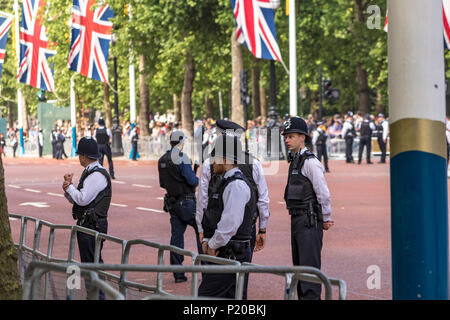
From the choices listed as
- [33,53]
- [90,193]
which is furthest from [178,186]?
[33,53]

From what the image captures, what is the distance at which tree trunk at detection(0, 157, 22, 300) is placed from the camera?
6340 millimetres

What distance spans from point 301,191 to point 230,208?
130cm

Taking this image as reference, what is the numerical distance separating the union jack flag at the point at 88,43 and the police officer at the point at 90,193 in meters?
25.9

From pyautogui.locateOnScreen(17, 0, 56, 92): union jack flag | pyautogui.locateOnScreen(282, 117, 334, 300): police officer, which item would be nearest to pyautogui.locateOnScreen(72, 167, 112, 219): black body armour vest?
pyautogui.locateOnScreen(282, 117, 334, 300): police officer

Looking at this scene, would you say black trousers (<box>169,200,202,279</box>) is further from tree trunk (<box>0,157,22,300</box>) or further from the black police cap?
tree trunk (<box>0,157,22,300</box>)

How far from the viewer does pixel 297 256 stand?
8.13m

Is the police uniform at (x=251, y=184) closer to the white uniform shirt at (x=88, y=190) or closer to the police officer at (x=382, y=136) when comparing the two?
the white uniform shirt at (x=88, y=190)

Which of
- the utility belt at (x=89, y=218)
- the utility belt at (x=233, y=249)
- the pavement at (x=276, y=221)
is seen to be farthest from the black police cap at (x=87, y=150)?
the utility belt at (x=233, y=249)

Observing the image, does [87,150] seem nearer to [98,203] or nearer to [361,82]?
[98,203]

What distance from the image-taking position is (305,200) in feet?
26.5

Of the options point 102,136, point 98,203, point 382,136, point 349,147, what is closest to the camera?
point 98,203
